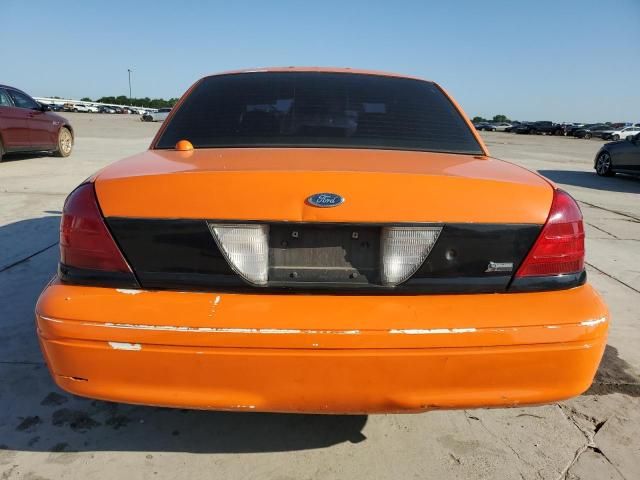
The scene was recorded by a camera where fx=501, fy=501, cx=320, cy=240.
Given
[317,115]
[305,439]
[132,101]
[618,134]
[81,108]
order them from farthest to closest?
[132,101], [81,108], [618,134], [317,115], [305,439]

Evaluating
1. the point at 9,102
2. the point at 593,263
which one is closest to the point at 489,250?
the point at 593,263

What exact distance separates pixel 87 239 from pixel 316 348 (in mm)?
Answer: 861

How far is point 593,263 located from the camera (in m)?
4.85

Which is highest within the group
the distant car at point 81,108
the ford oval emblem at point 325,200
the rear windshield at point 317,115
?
the rear windshield at point 317,115

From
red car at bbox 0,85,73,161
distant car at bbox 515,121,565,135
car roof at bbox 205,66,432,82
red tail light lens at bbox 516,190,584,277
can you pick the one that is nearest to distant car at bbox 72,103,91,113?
distant car at bbox 515,121,565,135

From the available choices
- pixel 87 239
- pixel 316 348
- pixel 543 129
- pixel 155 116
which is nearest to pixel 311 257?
pixel 316 348

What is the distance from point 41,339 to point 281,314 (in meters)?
0.83

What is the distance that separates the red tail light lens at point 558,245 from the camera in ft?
5.63

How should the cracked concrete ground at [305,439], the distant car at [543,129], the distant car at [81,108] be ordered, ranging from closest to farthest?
the cracked concrete ground at [305,439]
the distant car at [543,129]
the distant car at [81,108]

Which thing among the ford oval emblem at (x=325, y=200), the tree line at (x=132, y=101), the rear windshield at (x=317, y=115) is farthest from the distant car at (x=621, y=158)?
the tree line at (x=132, y=101)

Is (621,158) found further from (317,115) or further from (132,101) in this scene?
(132,101)

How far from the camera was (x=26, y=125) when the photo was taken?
34.1ft

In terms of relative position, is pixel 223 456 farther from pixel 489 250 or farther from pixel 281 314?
pixel 489 250

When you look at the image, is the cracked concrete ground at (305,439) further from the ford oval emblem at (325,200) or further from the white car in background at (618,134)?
the white car in background at (618,134)
